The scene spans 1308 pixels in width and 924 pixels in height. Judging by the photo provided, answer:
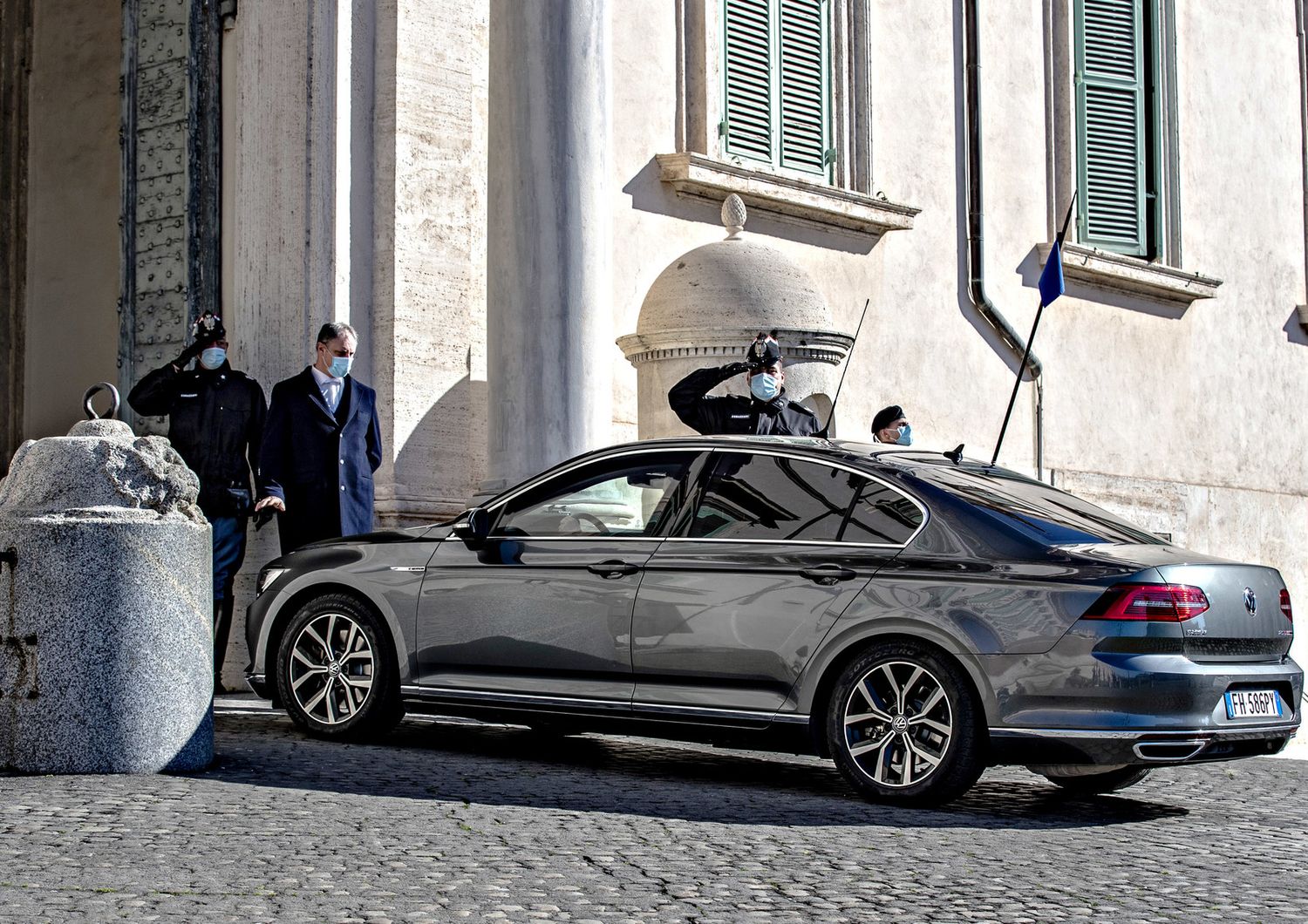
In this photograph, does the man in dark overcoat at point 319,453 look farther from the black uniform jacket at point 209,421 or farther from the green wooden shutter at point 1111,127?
the green wooden shutter at point 1111,127

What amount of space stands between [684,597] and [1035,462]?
9957mm

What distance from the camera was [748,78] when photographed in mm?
14547

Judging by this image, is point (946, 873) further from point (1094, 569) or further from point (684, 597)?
point (684, 597)

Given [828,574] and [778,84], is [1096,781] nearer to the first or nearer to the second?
[828,574]

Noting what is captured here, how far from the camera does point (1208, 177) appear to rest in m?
19.5

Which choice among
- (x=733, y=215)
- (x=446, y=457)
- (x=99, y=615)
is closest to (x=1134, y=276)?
(x=733, y=215)

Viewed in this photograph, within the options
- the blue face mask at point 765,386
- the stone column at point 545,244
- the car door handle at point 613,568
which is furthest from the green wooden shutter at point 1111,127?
the car door handle at point 613,568

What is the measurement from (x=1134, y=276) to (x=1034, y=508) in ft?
36.3

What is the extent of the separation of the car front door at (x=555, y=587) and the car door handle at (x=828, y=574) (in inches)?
28.5

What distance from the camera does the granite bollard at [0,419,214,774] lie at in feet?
22.9

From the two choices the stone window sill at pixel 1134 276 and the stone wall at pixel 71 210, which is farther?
the stone window sill at pixel 1134 276

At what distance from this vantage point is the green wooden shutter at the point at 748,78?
1439cm

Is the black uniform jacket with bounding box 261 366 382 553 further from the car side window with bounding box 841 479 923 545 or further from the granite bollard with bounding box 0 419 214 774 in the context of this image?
the car side window with bounding box 841 479 923 545

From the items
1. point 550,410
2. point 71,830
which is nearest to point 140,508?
point 71,830
